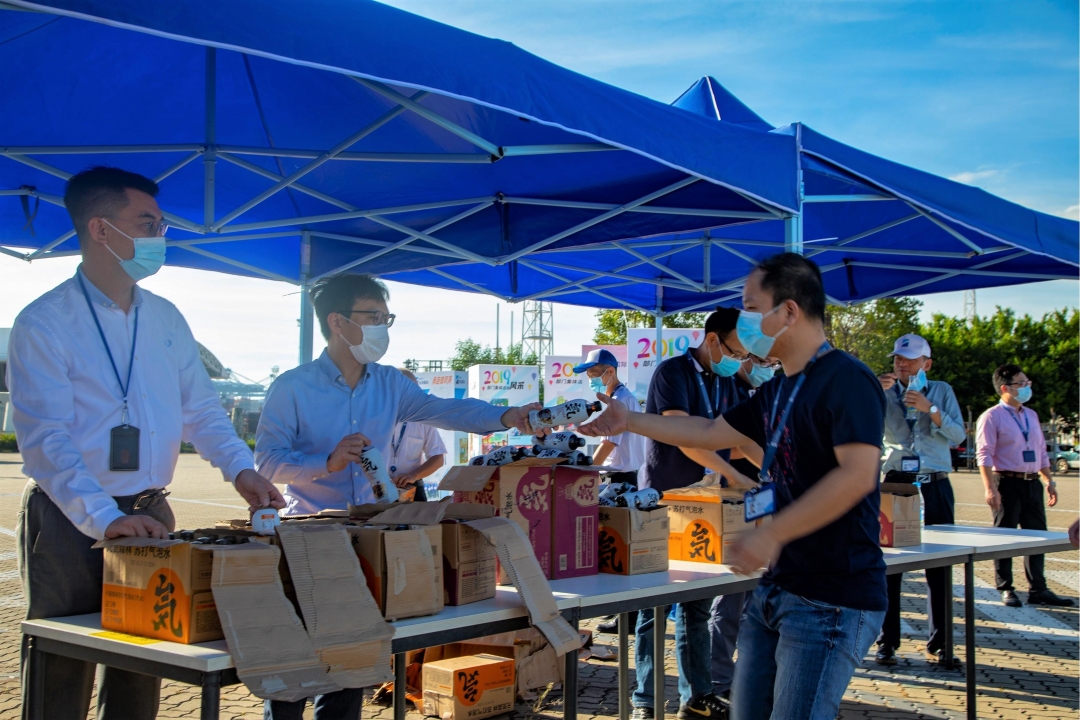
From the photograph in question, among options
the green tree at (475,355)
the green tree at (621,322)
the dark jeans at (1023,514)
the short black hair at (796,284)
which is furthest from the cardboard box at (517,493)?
the green tree at (475,355)

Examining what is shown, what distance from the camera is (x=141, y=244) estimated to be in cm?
259

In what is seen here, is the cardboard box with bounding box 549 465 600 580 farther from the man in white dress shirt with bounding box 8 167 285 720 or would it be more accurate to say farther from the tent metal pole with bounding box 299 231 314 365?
the tent metal pole with bounding box 299 231 314 365

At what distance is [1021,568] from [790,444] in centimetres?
794

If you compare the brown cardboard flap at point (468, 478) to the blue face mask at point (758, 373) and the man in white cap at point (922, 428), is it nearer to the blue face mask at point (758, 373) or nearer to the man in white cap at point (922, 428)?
the blue face mask at point (758, 373)

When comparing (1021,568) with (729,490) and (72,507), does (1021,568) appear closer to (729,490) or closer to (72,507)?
(729,490)

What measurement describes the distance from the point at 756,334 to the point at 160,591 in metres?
1.72

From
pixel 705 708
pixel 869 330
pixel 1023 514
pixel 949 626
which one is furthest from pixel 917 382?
pixel 869 330

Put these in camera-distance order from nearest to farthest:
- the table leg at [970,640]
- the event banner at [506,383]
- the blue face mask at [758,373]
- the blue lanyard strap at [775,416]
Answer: the blue lanyard strap at [775,416] → the table leg at [970,640] → the blue face mask at [758,373] → the event banner at [506,383]

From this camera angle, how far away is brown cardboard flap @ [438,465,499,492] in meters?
2.91

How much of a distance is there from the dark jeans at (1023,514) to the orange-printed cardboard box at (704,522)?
15.3 ft

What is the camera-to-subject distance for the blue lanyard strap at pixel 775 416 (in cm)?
234

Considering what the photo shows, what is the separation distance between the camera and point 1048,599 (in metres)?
7.05

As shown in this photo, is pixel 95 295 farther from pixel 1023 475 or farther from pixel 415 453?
pixel 1023 475

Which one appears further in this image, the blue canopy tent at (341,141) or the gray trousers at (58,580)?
the blue canopy tent at (341,141)
